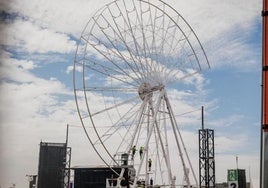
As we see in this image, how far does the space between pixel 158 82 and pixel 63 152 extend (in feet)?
43.8

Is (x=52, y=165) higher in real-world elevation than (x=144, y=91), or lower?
lower

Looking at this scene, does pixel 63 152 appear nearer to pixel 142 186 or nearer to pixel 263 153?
pixel 142 186

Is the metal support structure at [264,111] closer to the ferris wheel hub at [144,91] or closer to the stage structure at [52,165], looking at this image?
the ferris wheel hub at [144,91]

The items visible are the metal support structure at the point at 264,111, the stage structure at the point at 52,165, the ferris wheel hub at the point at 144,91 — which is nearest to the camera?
the metal support structure at the point at 264,111

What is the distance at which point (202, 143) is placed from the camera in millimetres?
19172

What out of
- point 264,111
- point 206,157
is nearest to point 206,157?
point 206,157

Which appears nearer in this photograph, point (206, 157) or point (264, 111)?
point (264, 111)

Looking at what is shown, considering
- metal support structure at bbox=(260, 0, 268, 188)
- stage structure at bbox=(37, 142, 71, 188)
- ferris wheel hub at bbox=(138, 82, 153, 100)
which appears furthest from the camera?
stage structure at bbox=(37, 142, 71, 188)

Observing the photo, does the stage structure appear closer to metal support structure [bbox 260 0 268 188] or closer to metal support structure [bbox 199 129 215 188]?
metal support structure [bbox 199 129 215 188]

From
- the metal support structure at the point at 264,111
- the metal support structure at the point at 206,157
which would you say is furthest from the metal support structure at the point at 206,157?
the metal support structure at the point at 264,111

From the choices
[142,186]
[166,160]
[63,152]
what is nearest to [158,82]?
[166,160]

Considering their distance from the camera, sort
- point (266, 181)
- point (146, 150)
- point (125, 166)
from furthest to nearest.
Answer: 1. point (146, 150)
2. point (125, 166)
3. point (266, 181)

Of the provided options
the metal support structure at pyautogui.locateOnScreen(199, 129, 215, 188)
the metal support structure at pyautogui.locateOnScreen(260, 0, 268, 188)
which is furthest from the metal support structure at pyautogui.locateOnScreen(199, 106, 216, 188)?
the metal support structure at pyautogui.locateOnScreen(260, 0, 268, 188)

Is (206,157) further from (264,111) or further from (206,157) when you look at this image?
(264,111)
